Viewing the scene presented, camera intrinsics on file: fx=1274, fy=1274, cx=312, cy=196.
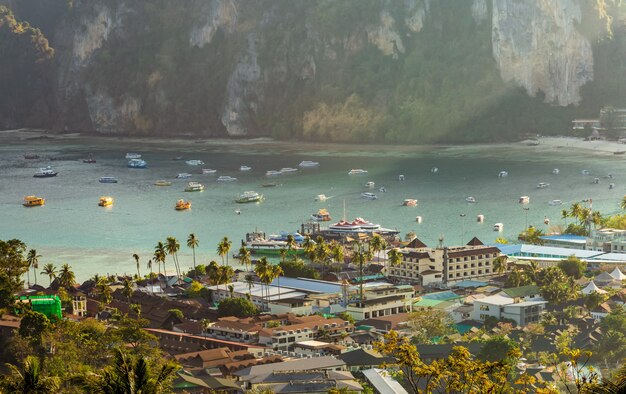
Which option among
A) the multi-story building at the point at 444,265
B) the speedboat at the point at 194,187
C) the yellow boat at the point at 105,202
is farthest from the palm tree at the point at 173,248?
the speedboat at the point at 194,187

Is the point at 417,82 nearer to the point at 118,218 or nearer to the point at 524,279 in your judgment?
the point at 118,218

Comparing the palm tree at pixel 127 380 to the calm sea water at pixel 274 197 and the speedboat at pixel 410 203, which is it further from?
the speedboat at pixel 410 203

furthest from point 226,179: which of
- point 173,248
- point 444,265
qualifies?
point 444,265

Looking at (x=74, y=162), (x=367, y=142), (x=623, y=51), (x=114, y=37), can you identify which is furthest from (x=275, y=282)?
(x=114, y=37)

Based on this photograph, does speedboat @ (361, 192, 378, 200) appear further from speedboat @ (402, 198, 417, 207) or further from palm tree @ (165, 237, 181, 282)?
palm tree @ (165, 237, 181, 282)

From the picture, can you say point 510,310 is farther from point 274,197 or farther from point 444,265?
point 274,197

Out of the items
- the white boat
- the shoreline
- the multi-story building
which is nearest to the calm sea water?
the white boat
